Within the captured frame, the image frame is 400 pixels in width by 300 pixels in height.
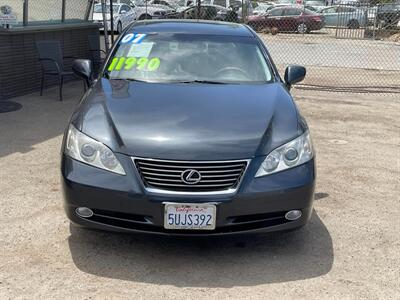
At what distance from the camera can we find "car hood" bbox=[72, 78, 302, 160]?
3447 mm

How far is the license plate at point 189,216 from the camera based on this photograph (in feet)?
10.9

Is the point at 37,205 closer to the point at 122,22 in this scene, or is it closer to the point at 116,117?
the point at 116,117

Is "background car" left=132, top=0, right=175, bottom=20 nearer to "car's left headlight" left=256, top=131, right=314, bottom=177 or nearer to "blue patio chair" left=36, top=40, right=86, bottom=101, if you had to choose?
"blue patio chair" left=36, top=40, right=86, bottom=101

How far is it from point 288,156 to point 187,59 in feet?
5.51

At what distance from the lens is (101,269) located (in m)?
3.49

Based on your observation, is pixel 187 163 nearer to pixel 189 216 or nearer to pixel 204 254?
pixel 189 216

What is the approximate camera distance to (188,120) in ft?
12.1

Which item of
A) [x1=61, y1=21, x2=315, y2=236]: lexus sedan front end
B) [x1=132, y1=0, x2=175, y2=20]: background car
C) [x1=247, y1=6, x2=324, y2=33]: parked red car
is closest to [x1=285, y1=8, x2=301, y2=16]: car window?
[x1=247, y1=6, x2=324, y2=33]: parked red car

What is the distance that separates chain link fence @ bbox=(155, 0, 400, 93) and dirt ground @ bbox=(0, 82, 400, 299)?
6.72m

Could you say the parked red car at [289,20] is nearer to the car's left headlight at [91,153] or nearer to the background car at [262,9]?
the background car at [262,9]

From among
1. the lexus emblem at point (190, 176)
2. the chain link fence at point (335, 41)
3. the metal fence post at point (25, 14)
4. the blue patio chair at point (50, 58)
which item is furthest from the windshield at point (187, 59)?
the chain link fence at point (335, 41)

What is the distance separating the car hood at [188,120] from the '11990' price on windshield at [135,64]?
36cm

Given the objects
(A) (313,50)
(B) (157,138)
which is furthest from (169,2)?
(B) (157,138)

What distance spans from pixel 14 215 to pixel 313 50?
1551 cm
